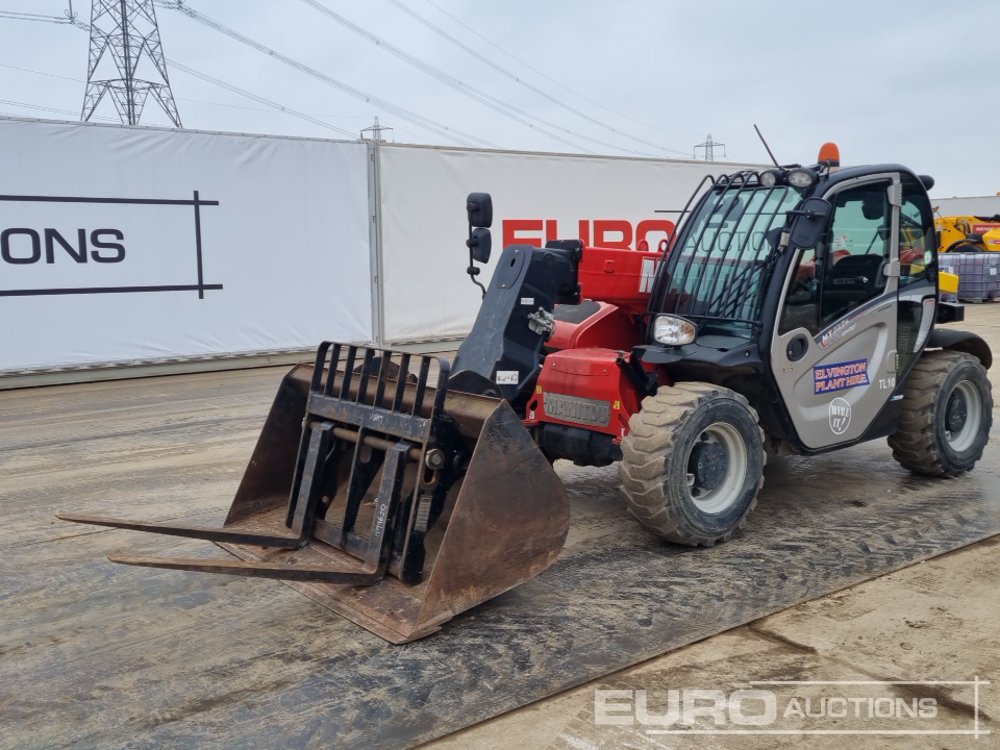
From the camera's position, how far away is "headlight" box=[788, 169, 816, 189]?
526cm

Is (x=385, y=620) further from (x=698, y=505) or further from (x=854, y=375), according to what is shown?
(x=854, y=375)

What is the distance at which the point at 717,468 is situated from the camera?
5172 millimetres

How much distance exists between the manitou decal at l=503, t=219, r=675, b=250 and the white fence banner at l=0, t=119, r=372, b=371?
2.59 metres

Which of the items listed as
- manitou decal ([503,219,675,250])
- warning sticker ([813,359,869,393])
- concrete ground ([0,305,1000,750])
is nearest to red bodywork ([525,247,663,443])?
concrete ground ([0,305,1000,750])

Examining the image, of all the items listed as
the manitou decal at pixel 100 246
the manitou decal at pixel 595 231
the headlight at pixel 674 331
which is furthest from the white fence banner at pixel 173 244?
the headlight at pixel 674 331

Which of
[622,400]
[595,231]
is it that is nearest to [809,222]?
[622,400]

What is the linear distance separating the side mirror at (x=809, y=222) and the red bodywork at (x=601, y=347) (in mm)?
974

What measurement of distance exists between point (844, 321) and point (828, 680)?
8.50 feet

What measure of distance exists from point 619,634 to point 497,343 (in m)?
1.94

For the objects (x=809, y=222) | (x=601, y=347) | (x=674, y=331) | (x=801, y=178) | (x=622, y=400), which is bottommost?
(x=622, y=400)

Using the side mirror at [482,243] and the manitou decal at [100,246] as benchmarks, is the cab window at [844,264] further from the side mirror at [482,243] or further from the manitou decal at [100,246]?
the manitou decal at [100,246]

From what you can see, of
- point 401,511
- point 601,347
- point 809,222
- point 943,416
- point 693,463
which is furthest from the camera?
point 943,416

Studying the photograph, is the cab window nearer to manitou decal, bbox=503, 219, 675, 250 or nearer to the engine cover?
the engine cover

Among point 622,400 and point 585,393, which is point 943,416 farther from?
point 585,393
